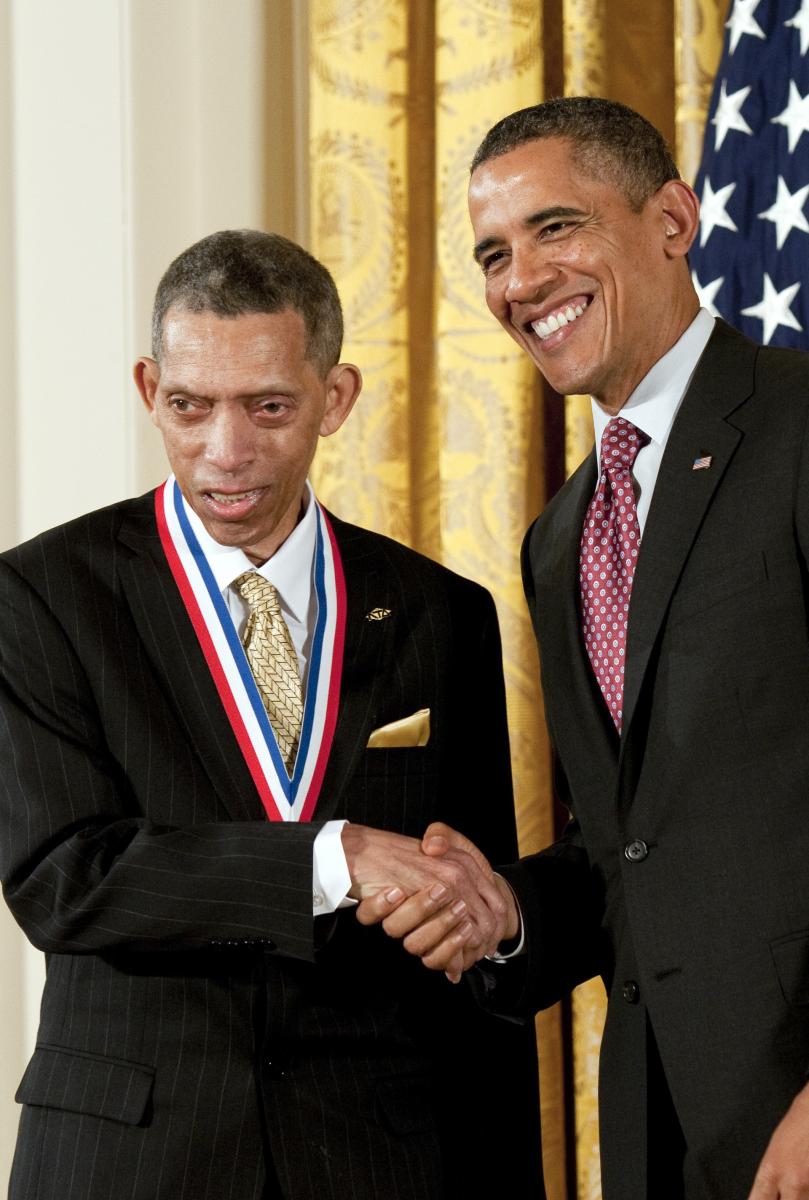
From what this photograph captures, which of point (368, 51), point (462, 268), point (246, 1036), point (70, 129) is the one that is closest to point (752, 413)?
point (246, 1036)

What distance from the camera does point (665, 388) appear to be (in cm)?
218

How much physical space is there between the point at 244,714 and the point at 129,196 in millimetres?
1832

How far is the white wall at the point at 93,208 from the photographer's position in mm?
3467

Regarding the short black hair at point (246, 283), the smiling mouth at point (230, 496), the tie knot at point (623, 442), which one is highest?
the short black hair at point (246, 283)

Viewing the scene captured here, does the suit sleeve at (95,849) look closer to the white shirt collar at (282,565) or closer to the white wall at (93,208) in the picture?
the white shirt collar at (282,565)

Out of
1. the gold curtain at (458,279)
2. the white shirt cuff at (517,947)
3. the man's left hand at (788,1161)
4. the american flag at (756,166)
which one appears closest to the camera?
the man's left hand at (788,1161)

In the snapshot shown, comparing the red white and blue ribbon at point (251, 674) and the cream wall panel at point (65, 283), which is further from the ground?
the cream wall panel at point (65, 283)

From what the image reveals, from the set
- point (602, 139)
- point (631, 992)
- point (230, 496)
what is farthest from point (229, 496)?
point (631, 992)

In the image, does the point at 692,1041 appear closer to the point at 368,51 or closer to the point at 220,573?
the point at 220,573

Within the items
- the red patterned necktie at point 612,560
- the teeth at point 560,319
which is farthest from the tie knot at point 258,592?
the teeth at point 560,319

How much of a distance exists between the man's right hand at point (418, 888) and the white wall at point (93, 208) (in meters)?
1.63

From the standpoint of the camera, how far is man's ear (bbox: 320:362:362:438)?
229 centimetres

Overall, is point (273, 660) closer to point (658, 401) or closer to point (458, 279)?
point (658, 401)

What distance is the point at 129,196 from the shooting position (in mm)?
3471
